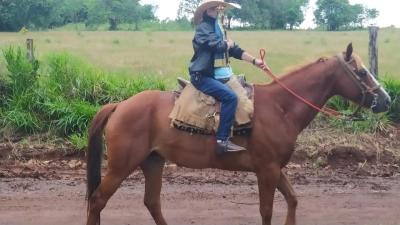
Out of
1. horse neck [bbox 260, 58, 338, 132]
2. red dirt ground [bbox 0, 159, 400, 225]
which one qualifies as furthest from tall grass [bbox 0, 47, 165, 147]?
horse neck [bbox 260, 58, 338, 132]

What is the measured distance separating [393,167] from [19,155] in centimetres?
637

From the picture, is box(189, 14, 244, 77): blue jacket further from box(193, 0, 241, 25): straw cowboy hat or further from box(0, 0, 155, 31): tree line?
box(0, 0, 155, 31): tree line

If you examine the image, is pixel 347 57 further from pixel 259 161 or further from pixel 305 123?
pixel 259 161

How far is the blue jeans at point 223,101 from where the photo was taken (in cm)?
672

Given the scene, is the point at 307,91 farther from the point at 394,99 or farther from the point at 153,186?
the point at 394,99

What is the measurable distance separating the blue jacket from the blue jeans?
9cm

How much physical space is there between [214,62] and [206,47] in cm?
27

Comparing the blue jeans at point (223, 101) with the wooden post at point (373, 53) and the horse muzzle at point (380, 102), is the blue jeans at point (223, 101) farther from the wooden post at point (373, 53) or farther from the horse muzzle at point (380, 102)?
the wooden post at point (373, 53)

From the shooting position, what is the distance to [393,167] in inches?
428

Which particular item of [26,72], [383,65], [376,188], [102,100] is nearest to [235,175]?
[376,188]

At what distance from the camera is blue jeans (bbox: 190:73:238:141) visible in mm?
6723

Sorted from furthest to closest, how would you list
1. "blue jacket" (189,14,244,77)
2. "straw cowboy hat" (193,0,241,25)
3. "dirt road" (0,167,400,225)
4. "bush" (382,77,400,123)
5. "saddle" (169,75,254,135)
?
"bush" (382,77,400,123) → "dirt road" (0,167,400,225) → "saddle" (169,75,254,135) → "straw cowboy hat" (193,0,241,25) → "blue jacket" (189,14,244,77)

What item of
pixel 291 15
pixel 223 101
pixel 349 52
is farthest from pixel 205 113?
pixel 291 15

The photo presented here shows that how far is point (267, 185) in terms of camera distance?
6785 mm
